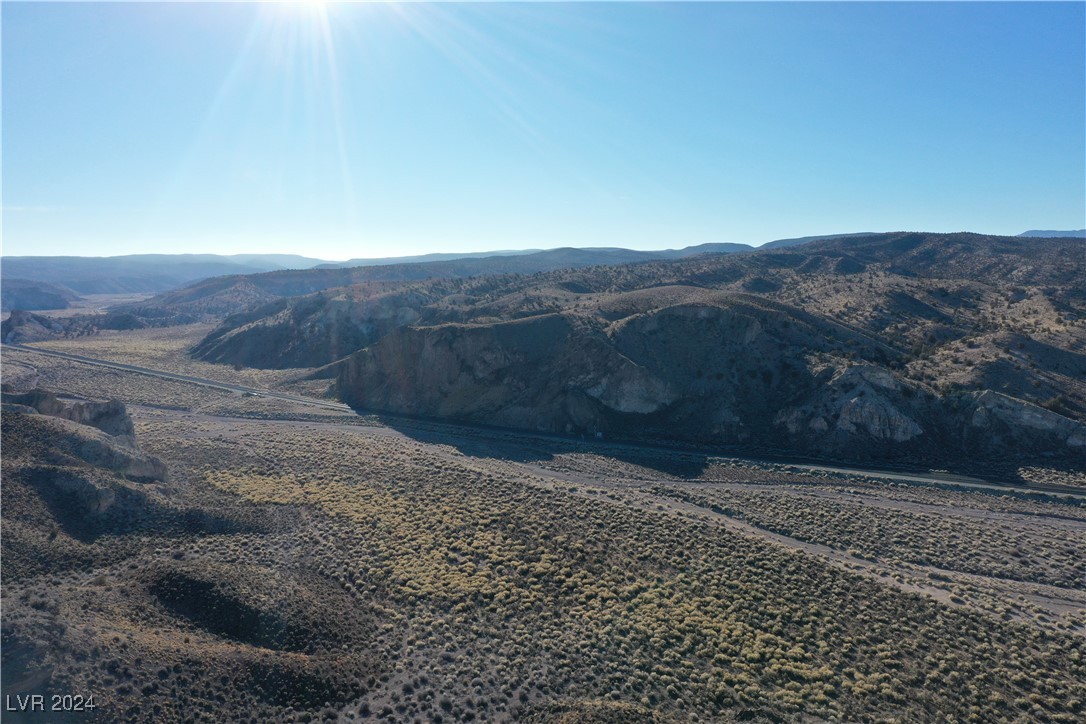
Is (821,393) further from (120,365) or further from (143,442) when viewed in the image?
(120,365)

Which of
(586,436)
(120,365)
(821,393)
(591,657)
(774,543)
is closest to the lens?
(591,657)

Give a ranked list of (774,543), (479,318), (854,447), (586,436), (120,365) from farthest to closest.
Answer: (120,365) → (479,318) → (586,436) → (854,447) → (774,543)

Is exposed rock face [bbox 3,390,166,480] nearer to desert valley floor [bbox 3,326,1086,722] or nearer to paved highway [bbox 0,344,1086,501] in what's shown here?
desert valley floor [bbox 3,326,1086,722]

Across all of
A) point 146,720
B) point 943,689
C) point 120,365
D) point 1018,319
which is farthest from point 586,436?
point 120,365

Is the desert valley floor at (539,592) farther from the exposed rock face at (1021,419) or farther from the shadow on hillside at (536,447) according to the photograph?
the exposed rock face at (1021,419)

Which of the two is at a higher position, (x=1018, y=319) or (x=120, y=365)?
(x=1018, y=319)

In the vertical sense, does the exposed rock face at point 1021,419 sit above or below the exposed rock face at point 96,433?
above

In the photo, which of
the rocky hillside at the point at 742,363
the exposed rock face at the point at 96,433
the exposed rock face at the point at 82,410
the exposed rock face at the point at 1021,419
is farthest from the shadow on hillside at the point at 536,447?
the exposed rock face at the point at 82,410
